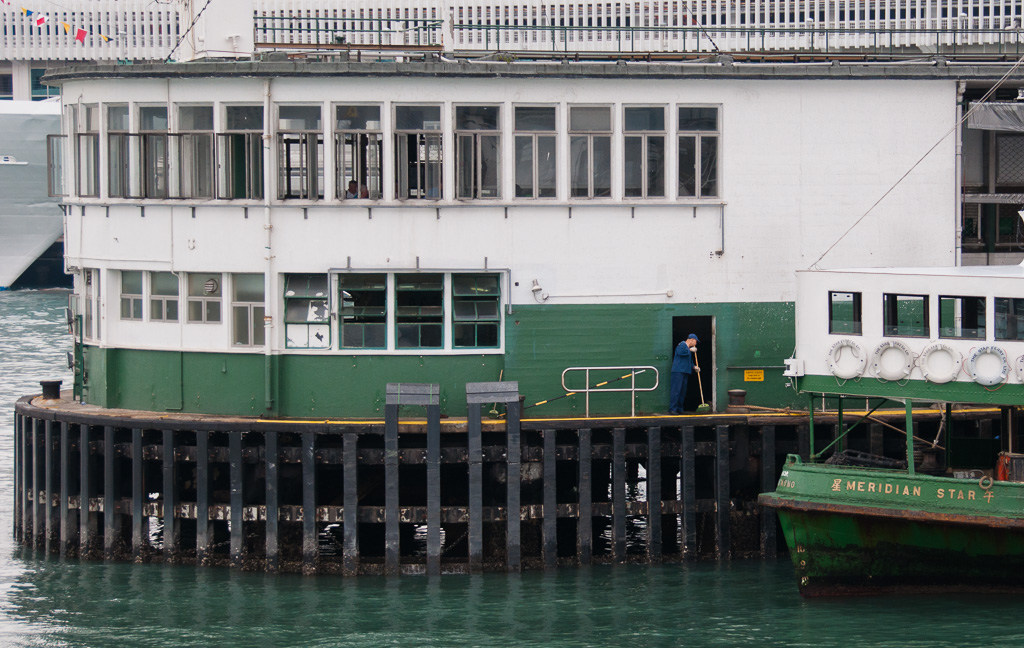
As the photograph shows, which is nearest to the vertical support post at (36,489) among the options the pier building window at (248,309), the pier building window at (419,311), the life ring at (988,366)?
the pier building window at (248,309)

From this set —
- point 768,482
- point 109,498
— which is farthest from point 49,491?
point 768,482

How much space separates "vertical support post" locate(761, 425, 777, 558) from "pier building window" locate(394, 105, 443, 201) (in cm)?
639

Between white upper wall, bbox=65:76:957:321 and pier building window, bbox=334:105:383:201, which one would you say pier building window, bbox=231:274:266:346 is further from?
pier building window, bbox=334:105:383:201

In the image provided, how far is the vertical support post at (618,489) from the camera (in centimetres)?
2388

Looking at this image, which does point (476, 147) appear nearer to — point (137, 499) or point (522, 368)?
point (522, 368)

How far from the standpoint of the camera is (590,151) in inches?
997

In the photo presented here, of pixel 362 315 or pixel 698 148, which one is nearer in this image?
pixel 362 315

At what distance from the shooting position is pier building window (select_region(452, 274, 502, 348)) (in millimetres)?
25109

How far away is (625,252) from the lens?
997 inches

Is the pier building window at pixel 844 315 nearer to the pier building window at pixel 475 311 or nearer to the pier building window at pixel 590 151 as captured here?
the pier building window at pixel 590 151

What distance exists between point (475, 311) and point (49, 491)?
7.44 meters

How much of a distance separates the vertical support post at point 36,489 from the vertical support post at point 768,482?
11728 mm

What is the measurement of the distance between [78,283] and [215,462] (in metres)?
4.88

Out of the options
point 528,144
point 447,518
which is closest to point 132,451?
point 447,518
